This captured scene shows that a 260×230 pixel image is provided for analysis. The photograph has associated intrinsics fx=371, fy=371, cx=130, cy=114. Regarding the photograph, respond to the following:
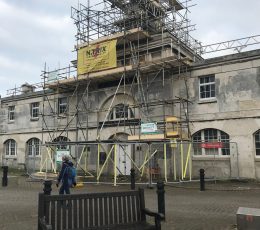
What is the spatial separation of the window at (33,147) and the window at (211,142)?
50.1 feet

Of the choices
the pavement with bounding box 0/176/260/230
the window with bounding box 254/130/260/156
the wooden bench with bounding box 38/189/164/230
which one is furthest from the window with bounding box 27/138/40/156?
the wooden bench with bounding box 38/189/164/230

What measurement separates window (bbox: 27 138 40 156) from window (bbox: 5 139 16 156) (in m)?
2.26

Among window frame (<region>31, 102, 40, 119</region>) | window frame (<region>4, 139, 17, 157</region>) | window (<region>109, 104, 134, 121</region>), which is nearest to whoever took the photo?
window (<region>109, 104, 134, 121</region>)

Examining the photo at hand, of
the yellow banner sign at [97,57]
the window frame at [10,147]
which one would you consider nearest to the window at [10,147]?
the window frame at [10,147]

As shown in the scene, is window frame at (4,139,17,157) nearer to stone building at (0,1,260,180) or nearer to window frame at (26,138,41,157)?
stone building at (0,1,260,180)

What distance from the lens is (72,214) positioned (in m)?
6.44

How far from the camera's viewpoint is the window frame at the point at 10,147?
3441cm

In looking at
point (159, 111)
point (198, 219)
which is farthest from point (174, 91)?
point (198, 219)

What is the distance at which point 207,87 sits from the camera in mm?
22578

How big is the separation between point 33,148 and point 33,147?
0.29 ft

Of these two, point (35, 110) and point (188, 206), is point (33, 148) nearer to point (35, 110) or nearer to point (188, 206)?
point (35, 110)

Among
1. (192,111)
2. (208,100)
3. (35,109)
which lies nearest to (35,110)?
(35,109)

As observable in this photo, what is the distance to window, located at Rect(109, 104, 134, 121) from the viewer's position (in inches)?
1021

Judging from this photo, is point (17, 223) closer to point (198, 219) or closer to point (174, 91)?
point (198, 219)
